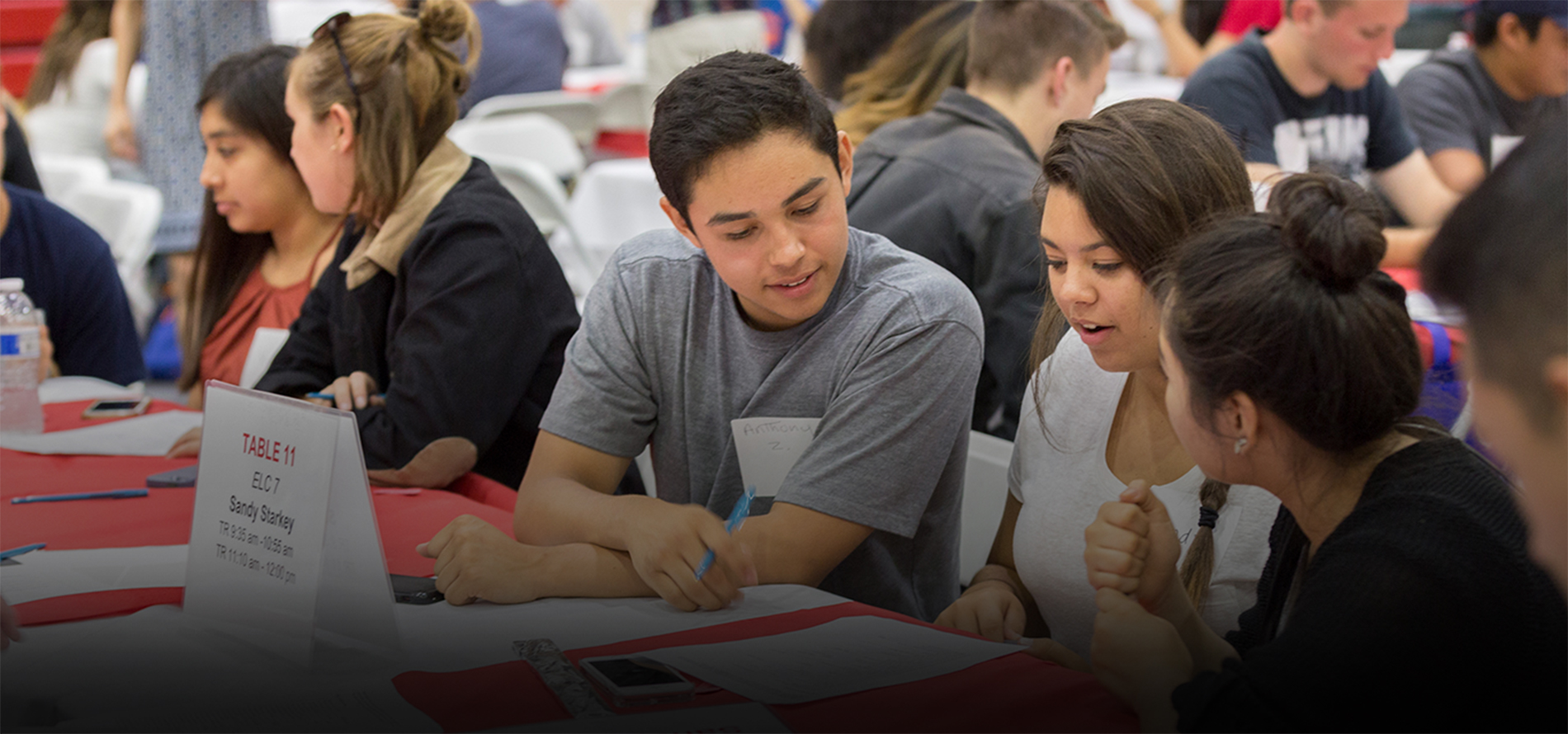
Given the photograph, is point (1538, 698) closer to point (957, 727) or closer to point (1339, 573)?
point (1339, 573)

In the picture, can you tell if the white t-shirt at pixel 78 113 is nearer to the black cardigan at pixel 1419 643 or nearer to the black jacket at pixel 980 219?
the black jacket at pixel 980 219

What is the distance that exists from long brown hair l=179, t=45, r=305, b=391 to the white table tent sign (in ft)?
4.28

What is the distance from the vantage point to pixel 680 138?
139 cm

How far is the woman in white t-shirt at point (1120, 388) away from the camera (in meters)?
1.29

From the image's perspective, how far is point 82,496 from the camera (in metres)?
1.64

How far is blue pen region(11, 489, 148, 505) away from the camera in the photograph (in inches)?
64.1

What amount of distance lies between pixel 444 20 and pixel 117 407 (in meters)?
0.91

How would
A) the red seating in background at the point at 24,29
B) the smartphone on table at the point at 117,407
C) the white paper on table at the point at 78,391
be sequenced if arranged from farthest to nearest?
the red seating in background at the point at 24,29 < the white paper on table at the point at 78,391 < the smartphone on table at the point at 117,407

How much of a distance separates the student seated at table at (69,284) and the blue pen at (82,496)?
3.42 feet

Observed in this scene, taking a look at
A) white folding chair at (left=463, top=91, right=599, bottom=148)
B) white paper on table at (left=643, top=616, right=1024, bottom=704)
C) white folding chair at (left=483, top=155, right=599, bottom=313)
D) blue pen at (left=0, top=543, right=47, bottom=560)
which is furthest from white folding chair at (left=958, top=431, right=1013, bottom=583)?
white folding chair at (left=463, top=91, right=599, bottom=148)

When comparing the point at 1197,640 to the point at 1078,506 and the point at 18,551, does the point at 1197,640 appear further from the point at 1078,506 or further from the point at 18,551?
the point at 18,551

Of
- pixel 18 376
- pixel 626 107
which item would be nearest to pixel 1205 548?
pixel 18 376

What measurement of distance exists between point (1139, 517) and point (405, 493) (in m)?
1.08

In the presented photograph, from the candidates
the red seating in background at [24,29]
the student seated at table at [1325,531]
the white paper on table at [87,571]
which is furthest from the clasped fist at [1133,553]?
the red seating in background at [24,29]
